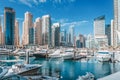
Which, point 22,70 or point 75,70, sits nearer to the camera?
point 22,70

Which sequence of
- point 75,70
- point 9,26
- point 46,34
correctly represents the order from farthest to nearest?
point 46,34
point 9,26
point 75,70

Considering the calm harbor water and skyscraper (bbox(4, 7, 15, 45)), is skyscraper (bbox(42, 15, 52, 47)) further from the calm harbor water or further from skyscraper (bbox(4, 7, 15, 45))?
the calm harbor water

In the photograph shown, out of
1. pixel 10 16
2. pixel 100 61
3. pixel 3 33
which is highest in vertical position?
pixel 10 16

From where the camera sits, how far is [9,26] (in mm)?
191875

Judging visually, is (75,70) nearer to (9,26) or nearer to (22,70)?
(22,70)

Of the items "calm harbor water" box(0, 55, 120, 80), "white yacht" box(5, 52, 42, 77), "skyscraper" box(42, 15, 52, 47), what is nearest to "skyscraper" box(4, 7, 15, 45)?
"skyscraper" box(42, 15, 52, 47)

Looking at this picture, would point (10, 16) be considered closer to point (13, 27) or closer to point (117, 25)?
point (13, 27)

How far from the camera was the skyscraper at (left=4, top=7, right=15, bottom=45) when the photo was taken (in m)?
187

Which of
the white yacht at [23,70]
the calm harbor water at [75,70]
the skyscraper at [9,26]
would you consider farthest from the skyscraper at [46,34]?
the white yacht at [23,70]

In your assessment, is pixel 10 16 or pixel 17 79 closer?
pixel 17 79

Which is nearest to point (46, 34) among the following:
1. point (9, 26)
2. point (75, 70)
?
point (9, 26)

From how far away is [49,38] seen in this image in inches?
7667

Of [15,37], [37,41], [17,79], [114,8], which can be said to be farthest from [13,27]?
[17,79]

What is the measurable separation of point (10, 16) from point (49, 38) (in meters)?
40.6
